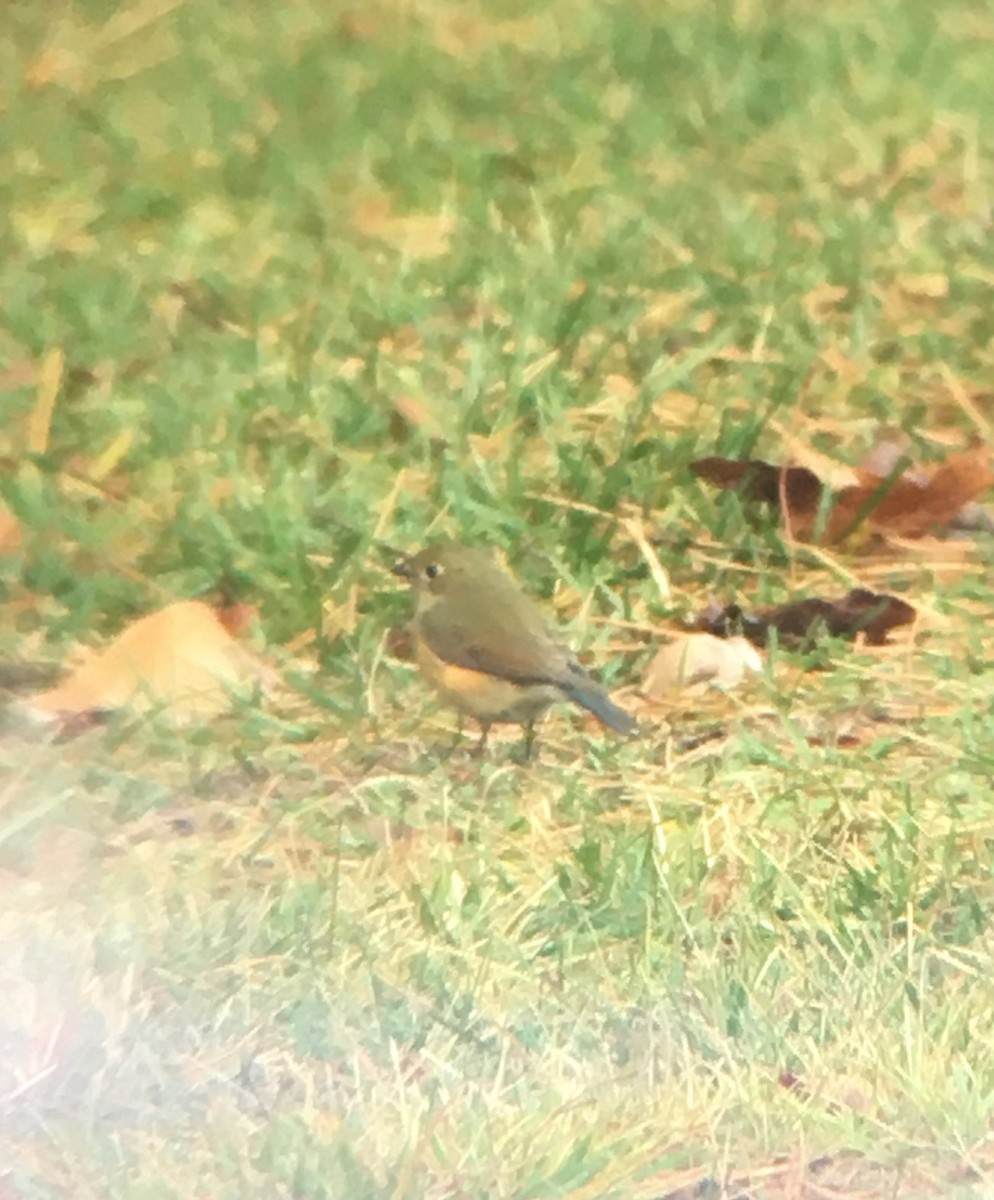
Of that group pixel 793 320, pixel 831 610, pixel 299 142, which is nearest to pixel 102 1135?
pixel 831 610

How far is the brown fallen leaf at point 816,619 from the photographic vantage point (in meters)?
1.72

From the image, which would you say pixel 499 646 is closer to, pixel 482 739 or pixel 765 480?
pixel 482 739

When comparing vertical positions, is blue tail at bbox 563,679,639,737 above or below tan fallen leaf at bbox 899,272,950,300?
above

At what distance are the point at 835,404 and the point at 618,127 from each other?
98 centimetres

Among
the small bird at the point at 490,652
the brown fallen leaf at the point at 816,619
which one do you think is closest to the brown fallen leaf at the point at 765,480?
the brown fallen leaf at the point at 816,619

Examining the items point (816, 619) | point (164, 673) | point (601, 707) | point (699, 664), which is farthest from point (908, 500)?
point (164, 673)

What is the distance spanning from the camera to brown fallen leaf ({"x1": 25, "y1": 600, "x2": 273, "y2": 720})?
5.13 feet

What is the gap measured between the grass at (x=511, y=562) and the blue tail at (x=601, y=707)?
0.08ft

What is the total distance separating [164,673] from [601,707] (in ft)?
1.10

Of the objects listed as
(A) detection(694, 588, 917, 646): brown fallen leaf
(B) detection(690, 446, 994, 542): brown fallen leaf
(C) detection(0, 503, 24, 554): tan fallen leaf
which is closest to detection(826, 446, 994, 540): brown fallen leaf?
(B) detection(690, 446, 994, 542): brown fallen leaf

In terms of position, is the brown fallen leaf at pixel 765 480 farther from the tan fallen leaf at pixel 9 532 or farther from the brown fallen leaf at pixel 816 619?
the tan fallen leaf at pixel 9 532

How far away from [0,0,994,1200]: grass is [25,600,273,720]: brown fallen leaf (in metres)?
0.04

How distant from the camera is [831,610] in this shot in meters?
1.75

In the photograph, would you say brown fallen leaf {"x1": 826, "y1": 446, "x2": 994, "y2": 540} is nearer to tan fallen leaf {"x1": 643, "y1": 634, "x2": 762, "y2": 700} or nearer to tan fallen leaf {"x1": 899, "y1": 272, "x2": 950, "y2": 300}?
tan fallen leaf {"x1": 643, "y1": 634, "x2": 762, "y2": 700}
